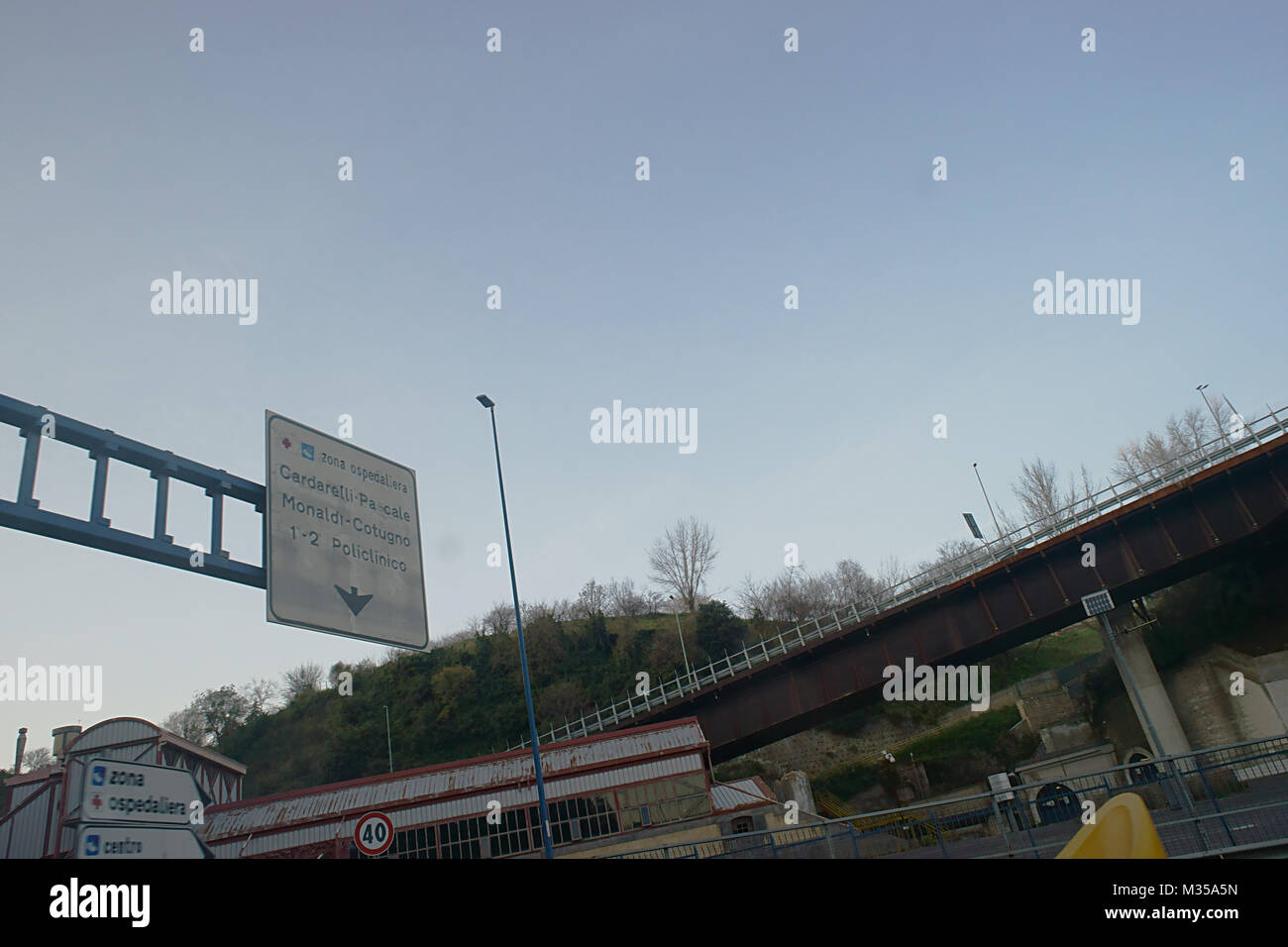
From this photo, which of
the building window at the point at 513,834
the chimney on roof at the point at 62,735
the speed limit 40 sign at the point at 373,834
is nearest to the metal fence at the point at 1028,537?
the building window at the point at 513,834

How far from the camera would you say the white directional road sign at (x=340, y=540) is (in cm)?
1034

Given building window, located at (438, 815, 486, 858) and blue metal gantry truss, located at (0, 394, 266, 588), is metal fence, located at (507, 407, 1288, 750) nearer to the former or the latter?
building window, located at (438, 815, 486, 858)

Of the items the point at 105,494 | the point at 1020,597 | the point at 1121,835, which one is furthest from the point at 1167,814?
the point at 105,494

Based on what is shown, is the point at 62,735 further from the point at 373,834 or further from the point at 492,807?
the point at 373,834

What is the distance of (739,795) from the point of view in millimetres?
36031

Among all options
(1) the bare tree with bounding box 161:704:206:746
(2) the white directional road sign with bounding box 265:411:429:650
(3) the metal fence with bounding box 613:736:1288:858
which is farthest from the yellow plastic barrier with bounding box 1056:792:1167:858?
(1) the bare tree with bounding box 161:704:206:746

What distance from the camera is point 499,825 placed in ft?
106

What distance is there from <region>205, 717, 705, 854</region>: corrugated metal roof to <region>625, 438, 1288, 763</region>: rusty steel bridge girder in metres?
4.20

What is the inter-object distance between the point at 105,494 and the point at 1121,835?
10.8 m

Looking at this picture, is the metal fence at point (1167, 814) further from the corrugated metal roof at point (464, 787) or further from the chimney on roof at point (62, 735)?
the chimney on roof at point (62, 735)

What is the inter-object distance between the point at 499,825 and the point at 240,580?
26.2 m

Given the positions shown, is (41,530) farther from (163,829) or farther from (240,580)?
(163,829)
